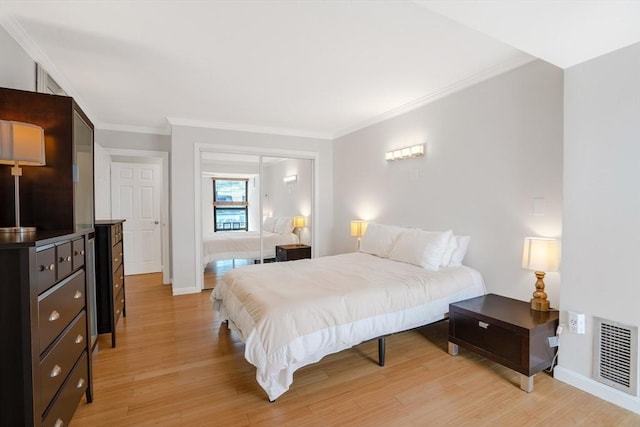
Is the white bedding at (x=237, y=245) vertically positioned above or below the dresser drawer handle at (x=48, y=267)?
below

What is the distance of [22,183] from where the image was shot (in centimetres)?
178

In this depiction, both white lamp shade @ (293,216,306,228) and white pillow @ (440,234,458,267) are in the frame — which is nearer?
white pillow @ (440,234,458,267)

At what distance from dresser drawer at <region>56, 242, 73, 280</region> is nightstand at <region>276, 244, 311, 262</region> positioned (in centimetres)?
351

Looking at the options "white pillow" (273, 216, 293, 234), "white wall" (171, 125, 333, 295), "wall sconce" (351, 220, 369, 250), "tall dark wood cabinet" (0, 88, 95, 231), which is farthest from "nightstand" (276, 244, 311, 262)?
"tall dark wood cabinet" (0, 88, 95, 231)

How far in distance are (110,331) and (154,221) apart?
3294 millimetres

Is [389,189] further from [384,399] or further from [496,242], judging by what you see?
[384,399]

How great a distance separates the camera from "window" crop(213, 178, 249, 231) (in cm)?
477

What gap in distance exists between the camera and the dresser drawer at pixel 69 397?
1.36 meters

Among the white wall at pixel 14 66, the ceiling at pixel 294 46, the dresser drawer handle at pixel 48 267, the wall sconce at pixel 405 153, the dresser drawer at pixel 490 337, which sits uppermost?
the ceiling at pixel 294 46

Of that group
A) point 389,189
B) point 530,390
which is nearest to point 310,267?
point 389,189

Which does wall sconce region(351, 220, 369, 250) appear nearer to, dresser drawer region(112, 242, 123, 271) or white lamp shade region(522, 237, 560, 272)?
white lamp shade region(522, 237, 560, 272)

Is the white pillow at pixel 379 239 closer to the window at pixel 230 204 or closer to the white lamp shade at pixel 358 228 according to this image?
the white lamp shade at pixel 358 228

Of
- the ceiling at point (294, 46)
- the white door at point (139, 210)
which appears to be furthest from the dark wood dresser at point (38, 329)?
the white door at point (139, 210)

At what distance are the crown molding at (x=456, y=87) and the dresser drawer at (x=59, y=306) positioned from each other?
3.51 metres
